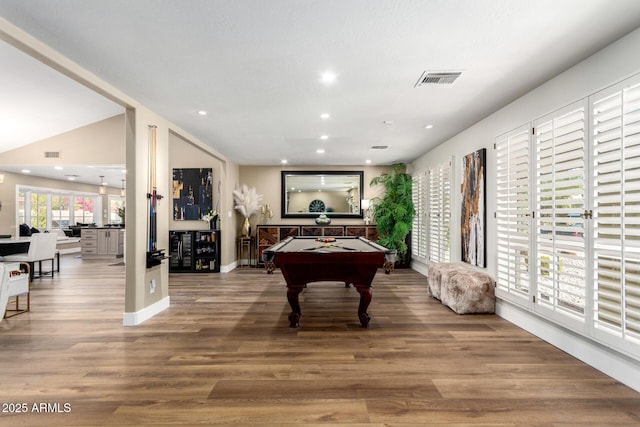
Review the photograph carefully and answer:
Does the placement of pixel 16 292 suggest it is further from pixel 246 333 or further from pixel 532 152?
pixel 532 152

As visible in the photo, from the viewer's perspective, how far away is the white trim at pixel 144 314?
344 centimetres

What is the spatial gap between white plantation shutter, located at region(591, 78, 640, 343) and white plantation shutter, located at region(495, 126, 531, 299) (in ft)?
2.66

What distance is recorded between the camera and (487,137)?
4086 mm

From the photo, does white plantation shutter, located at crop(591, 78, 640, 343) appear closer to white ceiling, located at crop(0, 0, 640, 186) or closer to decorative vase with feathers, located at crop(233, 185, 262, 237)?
white ceiling, located at crop(0, 0, 640, 186)

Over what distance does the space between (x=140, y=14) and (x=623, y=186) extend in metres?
3.52

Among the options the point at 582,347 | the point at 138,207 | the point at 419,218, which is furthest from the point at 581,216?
the point at 138,207

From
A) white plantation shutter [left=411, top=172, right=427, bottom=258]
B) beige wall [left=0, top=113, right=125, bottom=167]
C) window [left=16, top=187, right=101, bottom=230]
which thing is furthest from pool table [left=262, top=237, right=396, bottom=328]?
window [left=16, top=187, right=101, bottom=230]

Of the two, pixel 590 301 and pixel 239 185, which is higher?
pixel 239 185

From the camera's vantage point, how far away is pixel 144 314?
3.59 metres

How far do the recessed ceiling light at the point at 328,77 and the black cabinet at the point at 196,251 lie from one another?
468 centimetres

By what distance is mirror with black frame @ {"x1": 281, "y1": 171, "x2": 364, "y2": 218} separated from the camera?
307 inches

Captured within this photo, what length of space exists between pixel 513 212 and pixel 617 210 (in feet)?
3.98

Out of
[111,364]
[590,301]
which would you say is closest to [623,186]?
[590,301]

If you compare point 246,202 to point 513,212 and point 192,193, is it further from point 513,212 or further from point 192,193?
point 513,212
